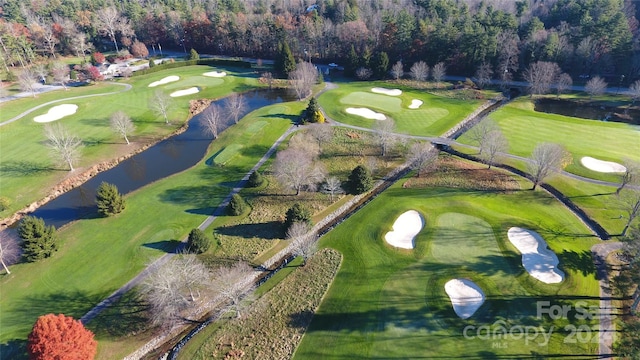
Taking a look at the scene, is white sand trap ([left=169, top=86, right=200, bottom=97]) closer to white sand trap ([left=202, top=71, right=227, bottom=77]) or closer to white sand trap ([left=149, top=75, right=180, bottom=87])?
white sand trap ([left=149, top=75, right=180, bottom=87])

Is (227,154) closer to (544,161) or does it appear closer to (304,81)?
(304,81)

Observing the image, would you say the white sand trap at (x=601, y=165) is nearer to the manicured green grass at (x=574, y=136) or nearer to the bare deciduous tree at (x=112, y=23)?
the manicured green grass at (x=574, y=136)

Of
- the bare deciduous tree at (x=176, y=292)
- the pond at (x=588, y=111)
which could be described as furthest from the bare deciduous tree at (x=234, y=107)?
the pond at (x=588, y=111)

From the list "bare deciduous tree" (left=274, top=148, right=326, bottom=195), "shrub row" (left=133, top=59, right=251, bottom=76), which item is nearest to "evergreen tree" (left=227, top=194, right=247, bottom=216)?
"bare deciduous tree" (left=274, top=148, right=326, bottom=195)

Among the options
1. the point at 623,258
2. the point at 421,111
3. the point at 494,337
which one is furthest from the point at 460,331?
the point at 421,111

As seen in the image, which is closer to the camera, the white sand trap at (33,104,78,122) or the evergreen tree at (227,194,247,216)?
the evergreen tree at (227,194,247,216)

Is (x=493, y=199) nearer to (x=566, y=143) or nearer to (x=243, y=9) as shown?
(x=566, y=143)

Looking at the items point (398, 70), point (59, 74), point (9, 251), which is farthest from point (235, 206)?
point (59, 74)
